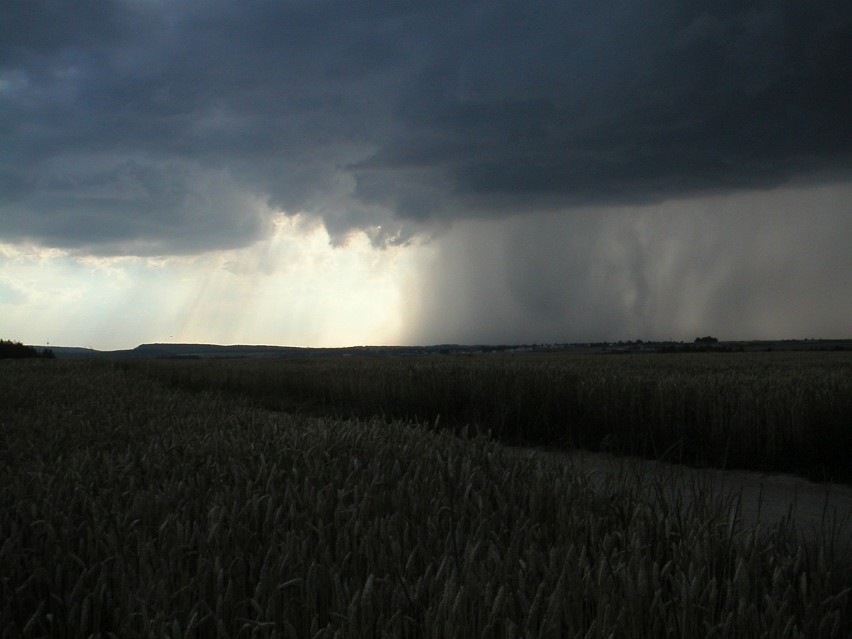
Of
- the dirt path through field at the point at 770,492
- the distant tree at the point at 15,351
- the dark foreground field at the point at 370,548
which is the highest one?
the distant tree at the point at 15,351

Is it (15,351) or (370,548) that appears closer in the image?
(370,548)

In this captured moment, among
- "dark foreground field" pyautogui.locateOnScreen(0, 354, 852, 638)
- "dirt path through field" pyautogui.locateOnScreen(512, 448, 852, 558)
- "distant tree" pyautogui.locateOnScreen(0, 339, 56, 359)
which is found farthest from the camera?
"distant tree" pyautogui.locateOnScreen(0, 339, 56, 359)

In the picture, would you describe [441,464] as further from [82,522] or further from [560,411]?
[560,411]

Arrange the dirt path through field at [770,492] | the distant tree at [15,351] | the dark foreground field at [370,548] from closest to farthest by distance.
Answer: the dark foreground field at [370,548]
the dirt path through field at [770,492]
the distant tree at [15,351]

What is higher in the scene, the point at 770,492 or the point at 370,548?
the point at 370,548

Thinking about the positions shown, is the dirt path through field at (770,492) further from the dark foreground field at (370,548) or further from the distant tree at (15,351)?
the distant tree at (15,351)

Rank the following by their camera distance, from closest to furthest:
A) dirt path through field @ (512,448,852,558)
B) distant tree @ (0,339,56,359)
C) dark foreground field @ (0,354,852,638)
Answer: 1. dark foreground field @ (0,354,852,638)
2. dirt path through field @ (512,448,852,558)
3. distant tree @ (0,339,56,359)

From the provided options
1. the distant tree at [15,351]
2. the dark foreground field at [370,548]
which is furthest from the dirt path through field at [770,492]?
the distant tree at [15,351]

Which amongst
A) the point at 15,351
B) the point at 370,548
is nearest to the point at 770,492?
the point at 370,548

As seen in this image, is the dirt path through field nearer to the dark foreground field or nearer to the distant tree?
the dark foreground field

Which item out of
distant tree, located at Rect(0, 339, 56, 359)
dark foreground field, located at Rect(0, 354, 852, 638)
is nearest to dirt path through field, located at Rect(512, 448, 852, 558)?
dark foreground field, located at Rect(0, 354, 852, 638)

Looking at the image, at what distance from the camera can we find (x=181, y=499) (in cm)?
279

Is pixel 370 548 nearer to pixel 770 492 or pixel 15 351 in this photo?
pixel 770 492

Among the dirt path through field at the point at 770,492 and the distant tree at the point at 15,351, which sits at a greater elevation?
the distant tree at the point at 15,351
